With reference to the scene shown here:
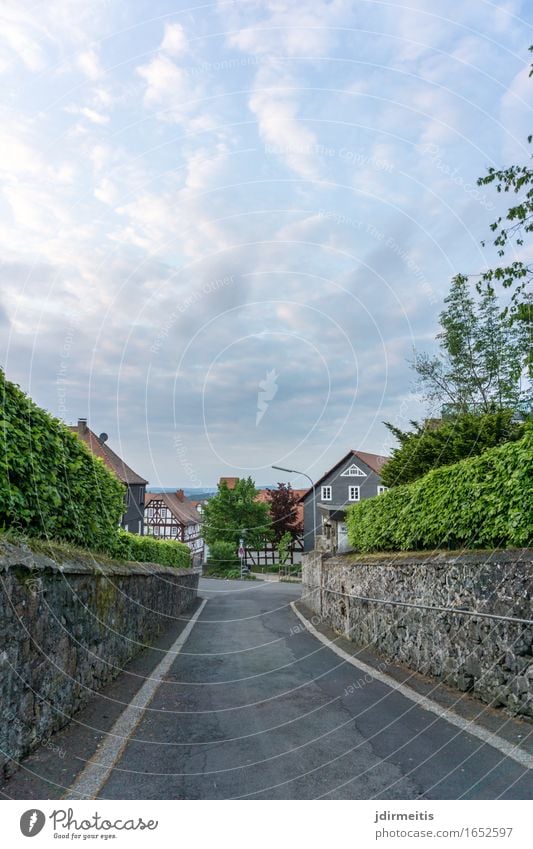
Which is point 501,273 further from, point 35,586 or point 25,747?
point 25,747

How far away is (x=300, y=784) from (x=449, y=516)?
5.16 m

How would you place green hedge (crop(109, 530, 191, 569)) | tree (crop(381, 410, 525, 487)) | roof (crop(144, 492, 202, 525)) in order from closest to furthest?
green hedge (crop(109, 530, 191, 569))
tree (crop(381, 410, 525, 487))
roof (crop(144, 492, 202, 525))

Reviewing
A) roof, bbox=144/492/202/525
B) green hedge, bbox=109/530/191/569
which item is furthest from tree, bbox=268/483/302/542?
green hedge, bbox=109/530/191/569

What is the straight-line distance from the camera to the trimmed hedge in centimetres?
493

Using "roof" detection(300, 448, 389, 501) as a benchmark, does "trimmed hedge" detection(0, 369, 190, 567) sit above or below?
below

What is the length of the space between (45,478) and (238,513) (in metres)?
38.3

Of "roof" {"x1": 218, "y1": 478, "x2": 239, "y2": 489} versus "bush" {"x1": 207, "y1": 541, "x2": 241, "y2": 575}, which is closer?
"roof" {"x1": 218, "y1": 478, "x2": 239, "y2": 489}

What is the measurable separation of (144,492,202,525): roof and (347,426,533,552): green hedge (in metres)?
46.3

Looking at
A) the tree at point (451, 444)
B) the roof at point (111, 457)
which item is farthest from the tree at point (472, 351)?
the roof at point (111, 457)

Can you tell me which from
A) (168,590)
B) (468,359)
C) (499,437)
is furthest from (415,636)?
(468,359)

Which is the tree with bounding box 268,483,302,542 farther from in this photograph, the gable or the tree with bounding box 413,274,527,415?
the tree with bounding box 413,274,527,415

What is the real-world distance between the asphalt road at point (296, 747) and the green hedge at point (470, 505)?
2179mm

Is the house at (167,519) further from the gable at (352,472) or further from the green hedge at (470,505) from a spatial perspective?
the green hedge at (470,505)

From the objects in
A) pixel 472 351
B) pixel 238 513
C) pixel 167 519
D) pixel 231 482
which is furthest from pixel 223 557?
pixel 472 351
